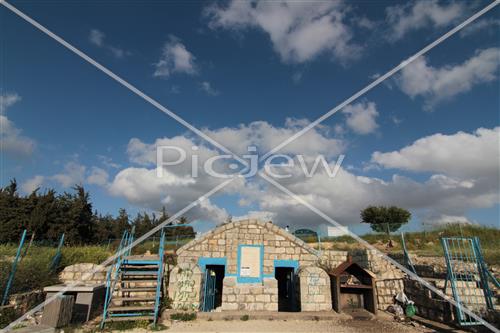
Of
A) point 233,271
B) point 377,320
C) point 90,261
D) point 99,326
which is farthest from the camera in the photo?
point 90,261

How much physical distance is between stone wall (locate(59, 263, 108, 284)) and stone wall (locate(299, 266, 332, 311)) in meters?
8.06

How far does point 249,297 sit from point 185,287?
2.47 m

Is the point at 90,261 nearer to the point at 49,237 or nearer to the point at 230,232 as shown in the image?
the point at 230,232

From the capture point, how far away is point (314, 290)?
32.8 feet

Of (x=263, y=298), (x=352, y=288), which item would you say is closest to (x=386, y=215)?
(x=352, y=288)

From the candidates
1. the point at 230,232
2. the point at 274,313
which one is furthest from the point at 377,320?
the point at 230,232

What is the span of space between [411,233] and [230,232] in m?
14.1

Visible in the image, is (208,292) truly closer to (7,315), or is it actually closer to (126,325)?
(126,325)


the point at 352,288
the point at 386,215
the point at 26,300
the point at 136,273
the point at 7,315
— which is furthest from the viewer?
the point at 386,215

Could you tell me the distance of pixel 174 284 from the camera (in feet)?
32.8

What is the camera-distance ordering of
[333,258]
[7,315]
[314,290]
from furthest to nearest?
[333,258], [314,290], [7,315]

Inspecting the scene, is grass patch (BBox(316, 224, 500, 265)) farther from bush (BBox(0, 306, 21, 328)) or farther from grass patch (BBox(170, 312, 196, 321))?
bush (BBox(0, 306, 21, 328))

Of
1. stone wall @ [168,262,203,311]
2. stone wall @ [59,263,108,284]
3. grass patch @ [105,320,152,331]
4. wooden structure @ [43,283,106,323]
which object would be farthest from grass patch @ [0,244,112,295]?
stone wall @ [168,262,203,311]

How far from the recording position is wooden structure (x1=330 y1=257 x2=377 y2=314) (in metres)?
9.56
